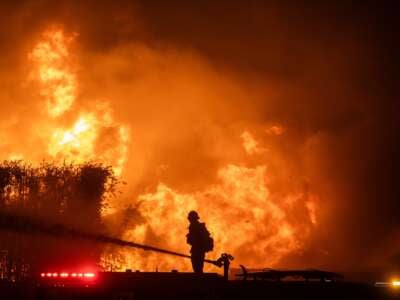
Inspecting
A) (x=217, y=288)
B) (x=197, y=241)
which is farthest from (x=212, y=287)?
(x=197, y=241)

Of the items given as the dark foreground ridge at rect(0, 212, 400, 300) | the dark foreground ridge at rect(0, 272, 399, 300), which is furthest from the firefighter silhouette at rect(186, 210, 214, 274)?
the dark foreground ridge at rect(0, 272, 399, 300)

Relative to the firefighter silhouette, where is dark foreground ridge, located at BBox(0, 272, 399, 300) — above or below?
below

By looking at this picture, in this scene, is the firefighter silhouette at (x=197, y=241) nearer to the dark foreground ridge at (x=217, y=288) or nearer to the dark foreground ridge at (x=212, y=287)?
the dark foreground ridge at (x=212, y=287)

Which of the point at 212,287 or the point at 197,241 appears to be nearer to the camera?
the point at 212,287

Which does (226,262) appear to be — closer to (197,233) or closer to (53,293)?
(197,233)

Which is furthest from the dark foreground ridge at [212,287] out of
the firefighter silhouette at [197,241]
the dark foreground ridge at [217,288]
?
the firefighter silhouette at [197,241]

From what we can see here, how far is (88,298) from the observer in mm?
22000

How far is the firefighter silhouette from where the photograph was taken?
99.5 feet

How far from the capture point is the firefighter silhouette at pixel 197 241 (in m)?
30.3

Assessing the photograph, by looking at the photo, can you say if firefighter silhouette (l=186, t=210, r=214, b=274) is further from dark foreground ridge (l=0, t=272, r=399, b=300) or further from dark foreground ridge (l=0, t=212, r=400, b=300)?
dark foreground ridge (l=0, t=272, r=399, b=300)

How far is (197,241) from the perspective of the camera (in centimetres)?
3033

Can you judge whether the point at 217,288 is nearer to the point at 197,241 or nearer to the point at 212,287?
the point at 212,287

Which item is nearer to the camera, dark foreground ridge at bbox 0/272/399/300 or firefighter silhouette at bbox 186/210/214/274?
dark foreground ridge at bbox 0/272/399/300

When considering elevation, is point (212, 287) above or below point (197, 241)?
below
